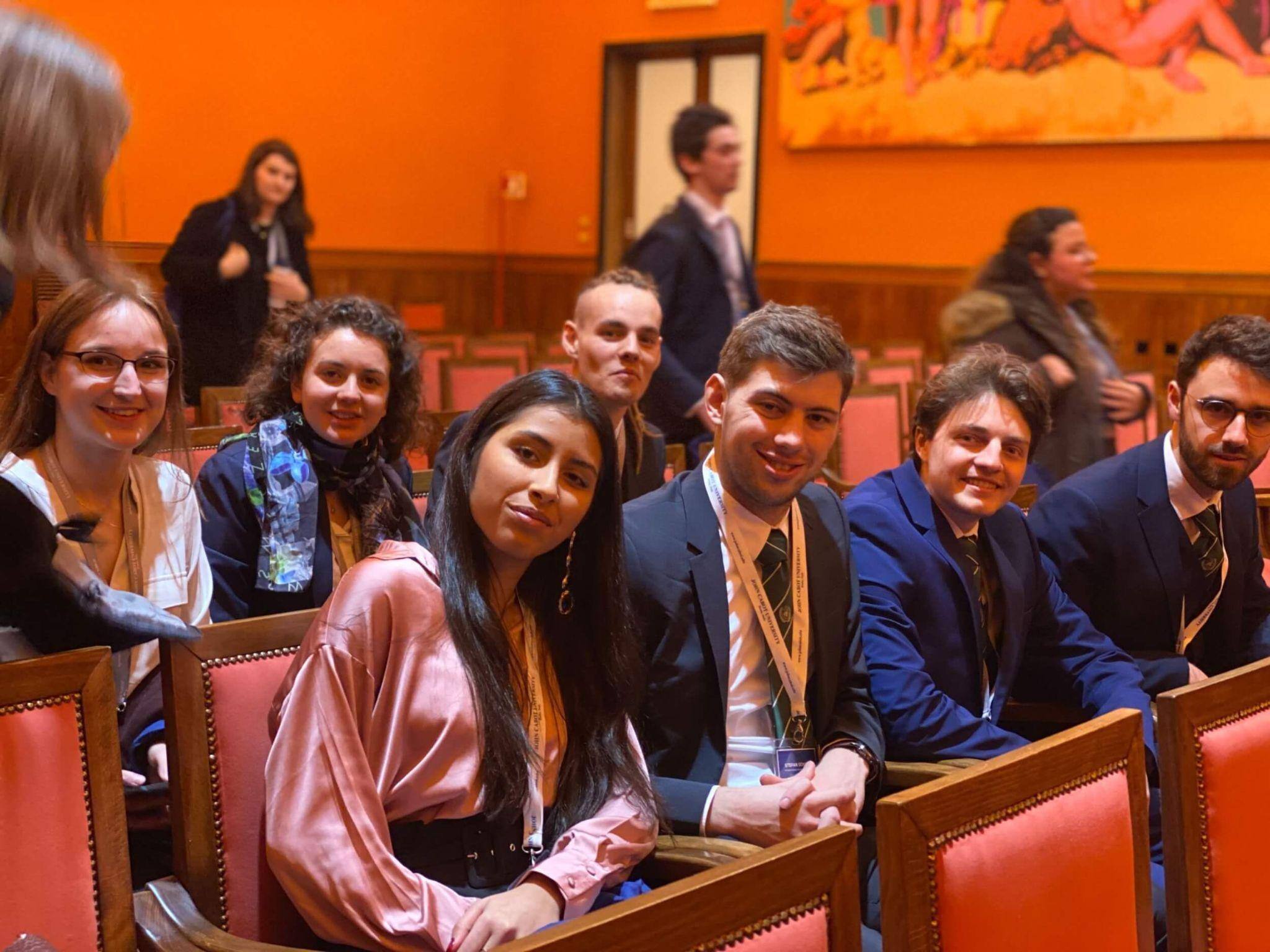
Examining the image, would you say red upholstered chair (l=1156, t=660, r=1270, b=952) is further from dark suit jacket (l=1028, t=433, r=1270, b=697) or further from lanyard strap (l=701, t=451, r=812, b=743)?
dark suit jacket (l=1028, t=433, r=1270, b=697)

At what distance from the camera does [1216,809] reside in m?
1.64

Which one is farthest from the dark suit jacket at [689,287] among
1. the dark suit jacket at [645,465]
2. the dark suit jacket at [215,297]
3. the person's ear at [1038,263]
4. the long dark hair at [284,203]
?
the long dark hair at [284,203]

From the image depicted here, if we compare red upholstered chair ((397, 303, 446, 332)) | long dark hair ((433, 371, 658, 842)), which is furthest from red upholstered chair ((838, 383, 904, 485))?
red upholstered chair ((397, 303, 446, 332))

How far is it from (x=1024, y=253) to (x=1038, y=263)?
52 millimetres

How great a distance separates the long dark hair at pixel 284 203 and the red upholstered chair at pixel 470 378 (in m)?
0.78

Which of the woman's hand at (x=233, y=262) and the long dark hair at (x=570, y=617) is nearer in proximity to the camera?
the long dark hair at (x=570, y=617)

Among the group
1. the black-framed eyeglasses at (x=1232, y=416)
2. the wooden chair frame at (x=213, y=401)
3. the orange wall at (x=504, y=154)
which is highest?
the orange wall at (x=504, y=154)

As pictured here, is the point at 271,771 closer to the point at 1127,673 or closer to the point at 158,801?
the point at 158,801

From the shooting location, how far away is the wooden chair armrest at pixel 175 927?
4.89ft

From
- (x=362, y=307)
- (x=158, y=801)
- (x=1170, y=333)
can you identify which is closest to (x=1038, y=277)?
(x=362, y=307)

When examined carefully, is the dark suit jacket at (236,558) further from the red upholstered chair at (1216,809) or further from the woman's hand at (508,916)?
the red upholstered chair at (1216,809)

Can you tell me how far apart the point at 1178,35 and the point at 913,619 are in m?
6.44

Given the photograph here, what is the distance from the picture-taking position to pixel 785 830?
1.90 meters

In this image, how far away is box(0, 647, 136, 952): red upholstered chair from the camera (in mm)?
1420
